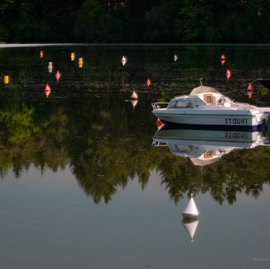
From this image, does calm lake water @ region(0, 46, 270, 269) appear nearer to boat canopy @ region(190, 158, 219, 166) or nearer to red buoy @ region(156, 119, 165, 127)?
boat canopy @ region(190, 158, 219, 166)

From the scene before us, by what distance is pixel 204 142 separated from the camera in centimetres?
1934

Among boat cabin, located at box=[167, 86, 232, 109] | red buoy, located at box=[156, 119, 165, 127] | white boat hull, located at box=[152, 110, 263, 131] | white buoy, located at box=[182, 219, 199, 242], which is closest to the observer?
white buoy, located at box=[182, 219, 199, 242]

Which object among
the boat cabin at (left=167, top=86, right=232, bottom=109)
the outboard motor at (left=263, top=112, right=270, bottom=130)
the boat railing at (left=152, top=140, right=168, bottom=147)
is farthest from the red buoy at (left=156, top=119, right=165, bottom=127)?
the outboard motor at (left=263, top=112, right=270, bottom=130)

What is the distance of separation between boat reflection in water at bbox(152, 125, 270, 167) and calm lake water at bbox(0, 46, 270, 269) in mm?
67

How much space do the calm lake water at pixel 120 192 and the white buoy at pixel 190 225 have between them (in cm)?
2

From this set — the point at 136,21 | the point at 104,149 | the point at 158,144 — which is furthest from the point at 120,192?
the point at 136,21

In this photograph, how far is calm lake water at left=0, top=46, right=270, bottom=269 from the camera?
9.91m

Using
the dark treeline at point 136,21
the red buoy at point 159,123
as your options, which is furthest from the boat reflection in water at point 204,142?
the dark treeline at point 136,21

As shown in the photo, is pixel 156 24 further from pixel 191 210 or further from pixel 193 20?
pixel 191 210

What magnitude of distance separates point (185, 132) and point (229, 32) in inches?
2993

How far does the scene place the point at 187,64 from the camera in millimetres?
53875

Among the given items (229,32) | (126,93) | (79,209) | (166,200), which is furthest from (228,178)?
(229,32)

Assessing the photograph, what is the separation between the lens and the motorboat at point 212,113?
21.2 meters

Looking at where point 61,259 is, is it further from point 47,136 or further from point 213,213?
point 47,136
